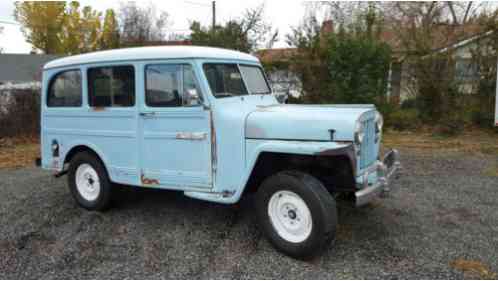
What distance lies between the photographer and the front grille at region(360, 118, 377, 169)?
154 inches

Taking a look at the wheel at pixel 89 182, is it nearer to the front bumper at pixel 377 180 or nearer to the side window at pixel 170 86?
the side window at pixel 170 86

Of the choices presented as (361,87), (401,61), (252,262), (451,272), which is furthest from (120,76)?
(401,61)

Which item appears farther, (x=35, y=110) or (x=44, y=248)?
(x=35, y=110)

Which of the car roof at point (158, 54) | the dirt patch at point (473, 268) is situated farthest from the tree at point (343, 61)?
the dirt patch at point (473, 268)

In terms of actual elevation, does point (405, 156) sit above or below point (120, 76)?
below

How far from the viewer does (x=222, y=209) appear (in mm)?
5129

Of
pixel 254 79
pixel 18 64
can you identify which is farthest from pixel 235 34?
pixel 18 64

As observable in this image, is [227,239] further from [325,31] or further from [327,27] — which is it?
[327,27]

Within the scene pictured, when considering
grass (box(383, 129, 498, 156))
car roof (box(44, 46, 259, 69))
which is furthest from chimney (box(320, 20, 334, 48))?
car roof (box(44, 46, 259, 69))

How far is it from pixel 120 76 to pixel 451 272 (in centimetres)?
401

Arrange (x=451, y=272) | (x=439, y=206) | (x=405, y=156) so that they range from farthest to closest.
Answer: (x=405, y=156), (x=439, y=206), (x=451, y=272)

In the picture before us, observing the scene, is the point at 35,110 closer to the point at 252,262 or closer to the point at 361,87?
the point at 361,87

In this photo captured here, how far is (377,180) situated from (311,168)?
0.68 metres

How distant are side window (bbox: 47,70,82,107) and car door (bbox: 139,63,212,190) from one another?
1.18m
